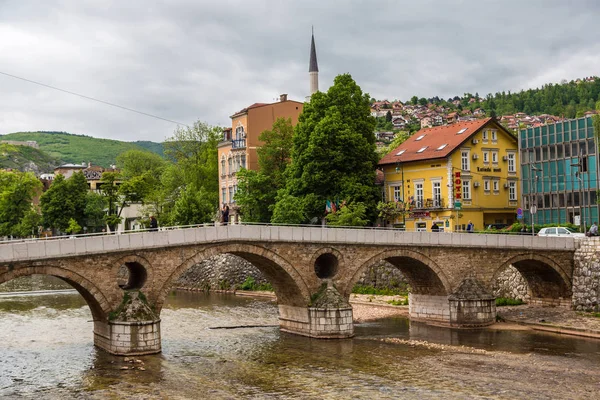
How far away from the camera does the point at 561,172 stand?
5094 cm

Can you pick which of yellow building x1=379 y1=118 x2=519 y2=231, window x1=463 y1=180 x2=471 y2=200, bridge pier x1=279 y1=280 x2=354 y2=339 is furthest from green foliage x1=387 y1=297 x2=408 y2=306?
window x1=463 y1=180 x2=471 y2=200

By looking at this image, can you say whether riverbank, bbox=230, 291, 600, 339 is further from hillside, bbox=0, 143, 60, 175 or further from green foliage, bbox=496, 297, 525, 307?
hillside, bbox=0, 143, 60, 175

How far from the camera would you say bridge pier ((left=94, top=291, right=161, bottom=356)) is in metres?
28.0

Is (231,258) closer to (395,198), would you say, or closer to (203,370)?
(395,198)

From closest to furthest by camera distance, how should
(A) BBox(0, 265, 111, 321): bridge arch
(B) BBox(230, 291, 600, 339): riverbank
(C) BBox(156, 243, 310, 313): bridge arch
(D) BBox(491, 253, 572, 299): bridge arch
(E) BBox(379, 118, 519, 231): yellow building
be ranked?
(A) BBox(0, 265, 111, 321): bridge arch, (C) BBox(156, 243, 310, 313): bridge arch, (B) BBox(230, 291, 600, 339): riverbank, (D) BBox(491, 253, 572, 299): bridge arch, (E) BBox(379, 118, 519, 231): yellow building

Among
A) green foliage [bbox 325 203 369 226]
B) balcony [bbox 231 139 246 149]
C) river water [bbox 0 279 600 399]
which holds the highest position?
balcony [bbox 231 139 246 149]

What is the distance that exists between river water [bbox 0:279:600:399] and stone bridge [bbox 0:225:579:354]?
119cm

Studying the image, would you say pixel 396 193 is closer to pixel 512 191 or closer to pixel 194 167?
pixel 512 191

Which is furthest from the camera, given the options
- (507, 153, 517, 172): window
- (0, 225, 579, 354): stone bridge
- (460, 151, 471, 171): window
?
(507, 153, 517, 172): window

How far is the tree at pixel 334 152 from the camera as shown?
160 feet

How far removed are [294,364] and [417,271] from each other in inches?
461

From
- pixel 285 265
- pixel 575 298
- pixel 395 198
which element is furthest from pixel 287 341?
pixel 395 198

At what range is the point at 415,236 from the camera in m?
34.9

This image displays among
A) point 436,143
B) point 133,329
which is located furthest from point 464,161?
point 133,329
